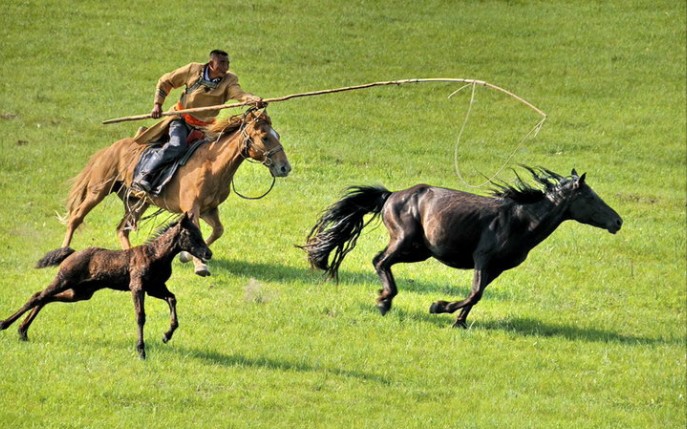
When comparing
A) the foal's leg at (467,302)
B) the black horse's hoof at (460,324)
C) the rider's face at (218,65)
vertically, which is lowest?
the black horse's hoof at (460,324)

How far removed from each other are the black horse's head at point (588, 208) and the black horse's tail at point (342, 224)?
8.14ft

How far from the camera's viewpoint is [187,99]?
18172mm

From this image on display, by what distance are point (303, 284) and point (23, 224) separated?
5546 millimetres

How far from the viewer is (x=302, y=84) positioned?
3153cm

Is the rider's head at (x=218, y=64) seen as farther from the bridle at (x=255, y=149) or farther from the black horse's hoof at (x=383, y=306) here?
the black horse's hoof at (x=383, y=306)

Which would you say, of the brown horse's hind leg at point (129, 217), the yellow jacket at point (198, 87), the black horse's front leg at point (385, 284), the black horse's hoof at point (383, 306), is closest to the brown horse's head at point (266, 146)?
the yellow jacket at point (198, 87)

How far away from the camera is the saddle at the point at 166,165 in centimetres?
1870

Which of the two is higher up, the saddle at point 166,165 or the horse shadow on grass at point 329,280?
the saddle at point 166,165

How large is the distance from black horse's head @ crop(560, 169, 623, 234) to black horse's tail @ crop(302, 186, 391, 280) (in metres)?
2.48

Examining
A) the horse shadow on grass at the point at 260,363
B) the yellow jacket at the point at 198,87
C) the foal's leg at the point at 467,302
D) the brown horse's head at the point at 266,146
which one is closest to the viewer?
the horse shadow on grass at the point at 260,363

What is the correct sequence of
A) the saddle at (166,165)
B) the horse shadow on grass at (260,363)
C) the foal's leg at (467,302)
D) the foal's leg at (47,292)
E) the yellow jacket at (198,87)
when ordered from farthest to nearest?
the saddle at (166,165), the yellow jacket at (198,87), the foal's leg at (467,302), the horse shadow on grass at (260,363), the foal's leg at (47,292)

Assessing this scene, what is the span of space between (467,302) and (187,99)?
16.2 ft

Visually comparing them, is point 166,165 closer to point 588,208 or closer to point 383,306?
point 383,306

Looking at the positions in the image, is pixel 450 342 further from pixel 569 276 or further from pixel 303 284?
pixel 569 276
